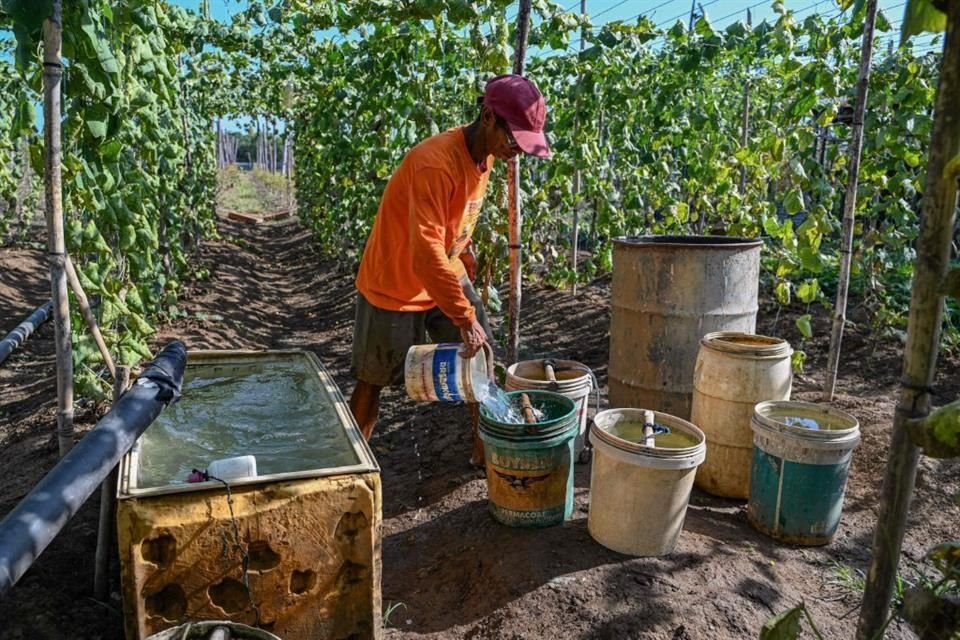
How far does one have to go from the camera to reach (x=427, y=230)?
9.87ft

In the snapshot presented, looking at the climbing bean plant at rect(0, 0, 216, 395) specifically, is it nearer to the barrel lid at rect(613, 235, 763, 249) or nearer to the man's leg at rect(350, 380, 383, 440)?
the man's leg at rect(350, 380, 383, 440)

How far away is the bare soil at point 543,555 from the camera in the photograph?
2.52m

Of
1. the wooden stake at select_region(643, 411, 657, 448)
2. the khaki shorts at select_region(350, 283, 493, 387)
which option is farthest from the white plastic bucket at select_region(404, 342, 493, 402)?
the wooden stake at select_region(643, 411, 657, 448)

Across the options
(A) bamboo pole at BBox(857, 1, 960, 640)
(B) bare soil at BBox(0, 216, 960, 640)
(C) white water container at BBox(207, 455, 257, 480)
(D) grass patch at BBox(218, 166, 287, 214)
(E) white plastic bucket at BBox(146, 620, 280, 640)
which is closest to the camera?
(A) bamboo pole at BBox(857, 1, 960, 640)

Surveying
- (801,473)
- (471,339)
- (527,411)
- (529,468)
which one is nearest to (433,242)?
(471,339)

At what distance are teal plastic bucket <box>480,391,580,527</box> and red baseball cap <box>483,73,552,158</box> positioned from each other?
1.12 meters

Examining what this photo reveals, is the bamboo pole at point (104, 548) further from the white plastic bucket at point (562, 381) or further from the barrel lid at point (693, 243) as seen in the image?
the barrel lid at point (693, 243)

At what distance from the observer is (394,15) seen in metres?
4.75

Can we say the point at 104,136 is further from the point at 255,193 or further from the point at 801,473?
the point at 255,193

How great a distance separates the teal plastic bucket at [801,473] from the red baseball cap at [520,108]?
156 centimetres

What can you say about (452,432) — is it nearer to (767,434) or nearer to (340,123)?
(767,434)

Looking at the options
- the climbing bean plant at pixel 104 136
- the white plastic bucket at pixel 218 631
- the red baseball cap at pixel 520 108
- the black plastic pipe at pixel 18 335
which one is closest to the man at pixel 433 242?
the red baseball cap at pixel 520 108

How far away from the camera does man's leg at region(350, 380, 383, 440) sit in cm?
368

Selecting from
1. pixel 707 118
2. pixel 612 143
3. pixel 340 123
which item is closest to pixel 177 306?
pixel 340 123
